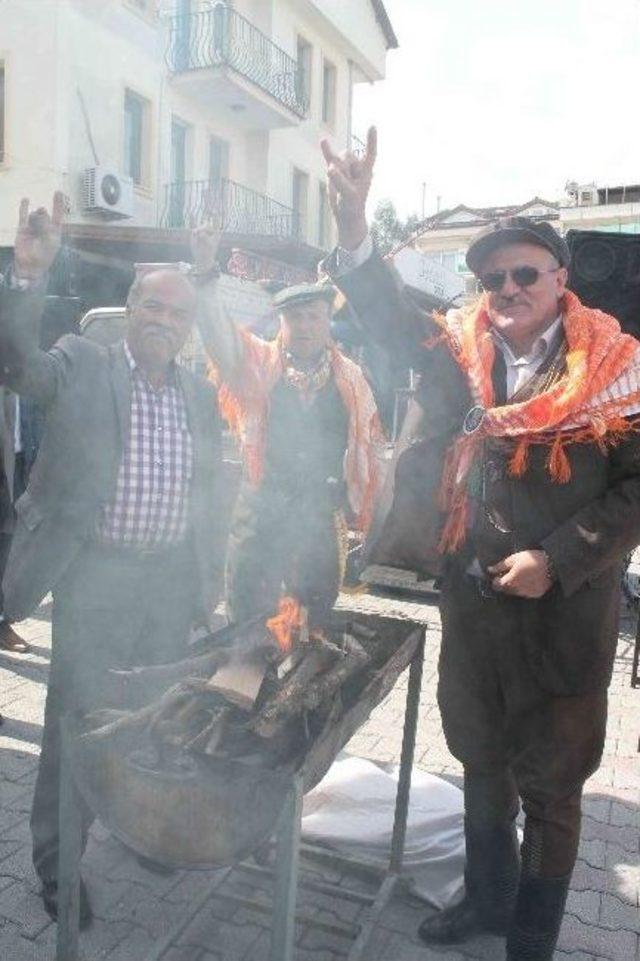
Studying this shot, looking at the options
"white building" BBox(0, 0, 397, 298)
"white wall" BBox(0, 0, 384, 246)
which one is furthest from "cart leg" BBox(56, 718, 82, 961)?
"white wall" BBox(0, 0, 384, 246)

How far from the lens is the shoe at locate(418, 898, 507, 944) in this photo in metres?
2.58

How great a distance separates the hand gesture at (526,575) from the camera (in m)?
2.11

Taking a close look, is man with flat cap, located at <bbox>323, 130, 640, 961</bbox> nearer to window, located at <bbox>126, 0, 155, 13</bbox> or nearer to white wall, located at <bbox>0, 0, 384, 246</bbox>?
white wall, located at <bbox>0, 0, 384, 246</bbox>

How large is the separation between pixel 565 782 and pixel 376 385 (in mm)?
3223

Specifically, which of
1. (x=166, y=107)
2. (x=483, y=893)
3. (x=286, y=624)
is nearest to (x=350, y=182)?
(x=286, y=624)

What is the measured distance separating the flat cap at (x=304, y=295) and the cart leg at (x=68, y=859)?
2.40 m

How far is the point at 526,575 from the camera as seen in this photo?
212 centimetres

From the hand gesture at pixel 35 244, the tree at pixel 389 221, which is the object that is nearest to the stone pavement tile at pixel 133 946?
the hand gesture at pixel 35 244

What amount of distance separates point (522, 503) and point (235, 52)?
10.9 meters

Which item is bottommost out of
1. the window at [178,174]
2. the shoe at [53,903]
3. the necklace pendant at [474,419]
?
the shoe at [53,903]

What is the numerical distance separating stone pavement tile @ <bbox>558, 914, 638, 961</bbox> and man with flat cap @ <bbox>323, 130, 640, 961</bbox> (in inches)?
16.7

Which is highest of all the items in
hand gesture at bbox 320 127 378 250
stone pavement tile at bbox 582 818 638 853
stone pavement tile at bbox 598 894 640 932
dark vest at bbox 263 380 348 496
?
hand gesture at bbox 320 127 378 250

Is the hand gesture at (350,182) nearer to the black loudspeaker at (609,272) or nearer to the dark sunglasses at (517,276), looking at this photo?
the dark sunglasses at (517,276)

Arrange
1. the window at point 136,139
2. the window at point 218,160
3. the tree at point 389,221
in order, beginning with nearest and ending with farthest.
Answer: the window at point 136,139, the window at point 218,160, the tree at point 389,221
